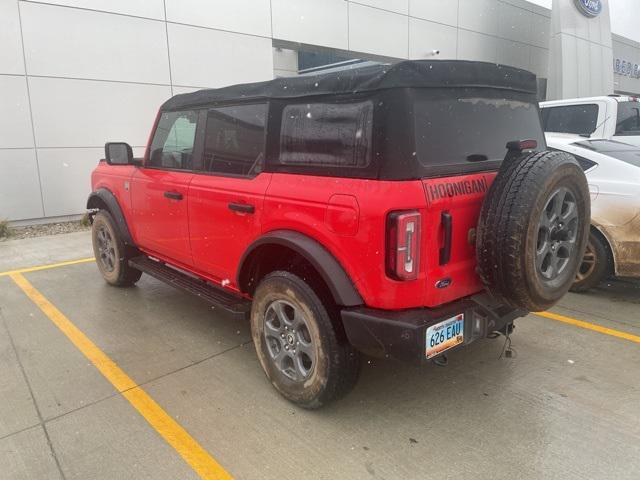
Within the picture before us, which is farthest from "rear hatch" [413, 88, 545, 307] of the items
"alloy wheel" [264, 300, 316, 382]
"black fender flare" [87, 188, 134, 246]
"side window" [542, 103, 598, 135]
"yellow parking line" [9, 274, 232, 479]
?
"side window" [542, 103, 598, 135]

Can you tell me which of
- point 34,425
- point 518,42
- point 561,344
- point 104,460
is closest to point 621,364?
point 561,344

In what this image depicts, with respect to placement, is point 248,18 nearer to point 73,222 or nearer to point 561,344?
point 73,222

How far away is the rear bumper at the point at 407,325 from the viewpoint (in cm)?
238

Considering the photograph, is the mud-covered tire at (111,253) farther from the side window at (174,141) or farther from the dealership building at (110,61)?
the dealership building at (110,61)

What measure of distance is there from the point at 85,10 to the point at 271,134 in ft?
25.8

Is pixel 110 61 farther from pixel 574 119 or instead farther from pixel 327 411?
pixel 327 411

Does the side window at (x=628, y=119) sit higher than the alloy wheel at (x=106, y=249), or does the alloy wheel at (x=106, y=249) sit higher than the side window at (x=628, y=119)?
the side window at (x=628, y=119)

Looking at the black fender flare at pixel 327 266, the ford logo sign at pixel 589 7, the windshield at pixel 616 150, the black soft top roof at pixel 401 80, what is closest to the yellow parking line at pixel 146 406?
the black fender flare at pixel 327 266

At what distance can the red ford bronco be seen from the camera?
241 centimetres

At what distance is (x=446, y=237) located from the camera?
2467mm

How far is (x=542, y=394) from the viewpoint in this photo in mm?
3064

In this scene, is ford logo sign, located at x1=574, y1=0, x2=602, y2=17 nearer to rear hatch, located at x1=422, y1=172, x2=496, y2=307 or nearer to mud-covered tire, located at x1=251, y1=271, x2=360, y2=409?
rear hatch, located at x1=422, y1=172, x2=496, y2=307

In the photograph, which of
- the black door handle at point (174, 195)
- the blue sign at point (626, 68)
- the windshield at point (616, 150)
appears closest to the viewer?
the black door handle at point (174, 195)

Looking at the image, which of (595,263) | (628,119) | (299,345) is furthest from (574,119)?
(299,345)
